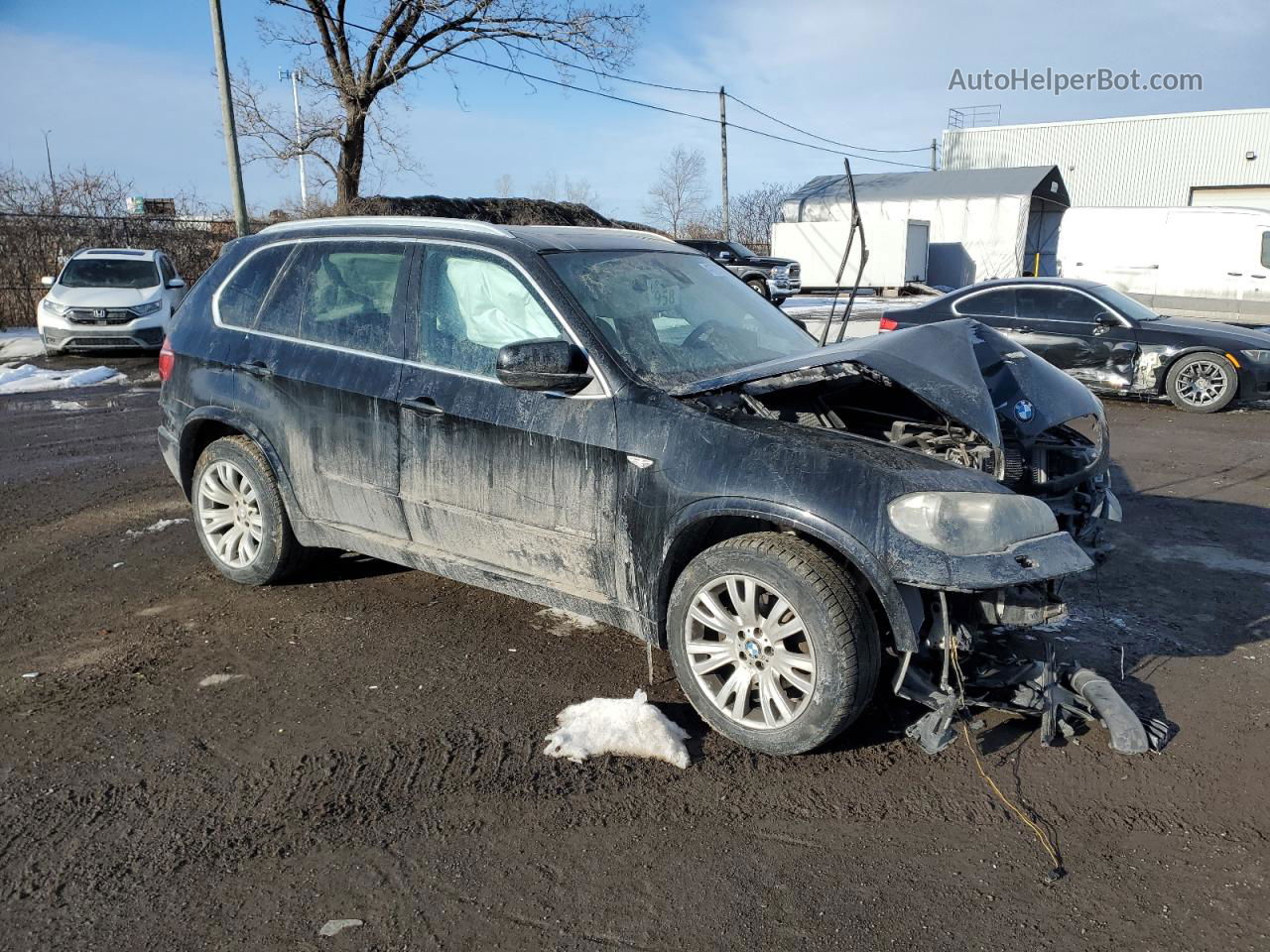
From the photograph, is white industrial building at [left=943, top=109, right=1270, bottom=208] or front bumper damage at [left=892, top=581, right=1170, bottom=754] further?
white industrial building at [left=943, top=109, right=1270, bottom=208]

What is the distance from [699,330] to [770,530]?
46.4 inches

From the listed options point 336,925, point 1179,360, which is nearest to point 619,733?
point 336,925

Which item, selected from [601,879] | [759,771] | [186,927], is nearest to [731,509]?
[759,771]

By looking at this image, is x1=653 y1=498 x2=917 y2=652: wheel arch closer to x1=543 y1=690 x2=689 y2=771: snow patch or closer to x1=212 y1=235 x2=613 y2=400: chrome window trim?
x1=543 y1=690 x2=689 y2=771: snow patch

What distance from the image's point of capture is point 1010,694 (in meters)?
3.57

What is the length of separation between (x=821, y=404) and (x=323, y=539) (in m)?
2.51

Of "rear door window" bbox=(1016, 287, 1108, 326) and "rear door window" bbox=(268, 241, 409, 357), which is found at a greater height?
"rear door window" bbox=(268, 241, 409, 357)

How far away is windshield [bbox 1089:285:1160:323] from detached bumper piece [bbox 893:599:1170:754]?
848 centimetres

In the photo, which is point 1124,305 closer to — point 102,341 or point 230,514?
point 230,514

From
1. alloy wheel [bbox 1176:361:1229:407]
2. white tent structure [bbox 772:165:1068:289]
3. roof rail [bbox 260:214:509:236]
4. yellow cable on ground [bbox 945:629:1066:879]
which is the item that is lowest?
yellow cable on ground [bbox 945:629:1066:879]

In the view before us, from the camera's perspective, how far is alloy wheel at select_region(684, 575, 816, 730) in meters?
3.37

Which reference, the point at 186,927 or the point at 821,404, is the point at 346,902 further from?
the point at 821,404

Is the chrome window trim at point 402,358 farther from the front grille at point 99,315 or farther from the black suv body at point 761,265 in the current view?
the black suv body at point 761,265

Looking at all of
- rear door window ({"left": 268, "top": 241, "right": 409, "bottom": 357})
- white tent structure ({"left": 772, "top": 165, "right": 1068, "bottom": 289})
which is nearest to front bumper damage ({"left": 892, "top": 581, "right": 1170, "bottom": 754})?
rear door window ({"left": 268, "top": 241, "right": 409, "bottom": 357})
